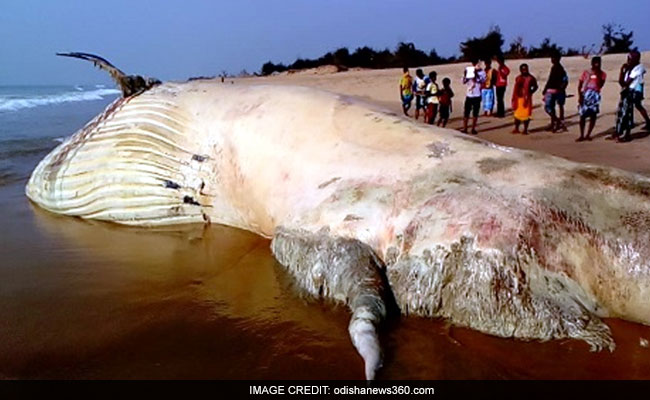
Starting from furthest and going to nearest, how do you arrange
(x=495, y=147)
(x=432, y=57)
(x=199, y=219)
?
(x=432, y=57)
(x=199, y=219)
(x=495, y=147)

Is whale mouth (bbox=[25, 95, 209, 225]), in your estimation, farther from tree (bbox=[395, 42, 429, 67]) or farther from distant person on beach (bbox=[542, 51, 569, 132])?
tree (bbox=[395, 42, 429, 67])

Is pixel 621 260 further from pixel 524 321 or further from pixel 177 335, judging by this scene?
pixel 177 335

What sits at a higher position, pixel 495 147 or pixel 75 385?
pixel 495 147

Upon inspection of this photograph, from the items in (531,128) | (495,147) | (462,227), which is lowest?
(531,128)

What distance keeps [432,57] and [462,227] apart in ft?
128

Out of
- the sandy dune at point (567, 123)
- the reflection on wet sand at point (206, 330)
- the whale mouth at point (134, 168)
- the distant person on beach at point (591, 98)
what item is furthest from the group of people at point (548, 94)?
the reflection on wet sand at point (206, 330)

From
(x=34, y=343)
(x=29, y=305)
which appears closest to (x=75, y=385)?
(x=34, y=343)

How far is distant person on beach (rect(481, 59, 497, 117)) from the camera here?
1426cm

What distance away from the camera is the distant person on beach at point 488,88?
1426 centimetres

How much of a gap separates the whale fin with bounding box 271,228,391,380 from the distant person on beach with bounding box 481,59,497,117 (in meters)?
11.5

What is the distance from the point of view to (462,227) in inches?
122

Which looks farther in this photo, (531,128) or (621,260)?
(531,128)

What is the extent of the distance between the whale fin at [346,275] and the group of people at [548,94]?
798cm

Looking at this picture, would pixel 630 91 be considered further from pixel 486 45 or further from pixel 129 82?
pixel 486 45
